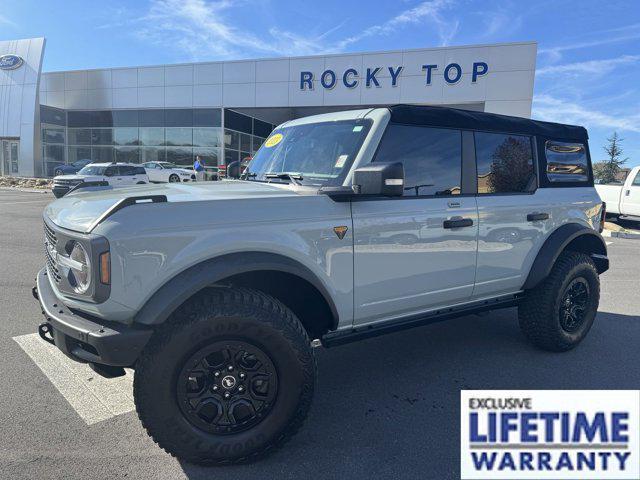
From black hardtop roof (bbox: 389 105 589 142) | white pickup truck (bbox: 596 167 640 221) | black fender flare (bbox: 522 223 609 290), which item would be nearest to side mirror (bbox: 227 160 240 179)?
black hardtop roof (bbox: 389 105 589 142)

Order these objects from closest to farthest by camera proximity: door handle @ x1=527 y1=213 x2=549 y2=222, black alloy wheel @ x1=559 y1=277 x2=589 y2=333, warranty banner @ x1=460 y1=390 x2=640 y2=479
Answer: warranty banner @ x1=460 y1=390 x2=640 y2=479
door handle @ x1=527 y1=213 x2=549 y2=222
black alloy wheel @ x1=559 y1=277 x2=589 y2=333

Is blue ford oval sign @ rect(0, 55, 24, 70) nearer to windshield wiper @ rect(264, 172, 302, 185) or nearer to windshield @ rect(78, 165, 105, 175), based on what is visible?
windshield @ rect(78, 165, 105, 175)

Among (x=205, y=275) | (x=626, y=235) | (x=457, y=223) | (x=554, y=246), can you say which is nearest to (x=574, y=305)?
(x=554, y=246)

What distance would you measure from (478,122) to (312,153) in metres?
1.40

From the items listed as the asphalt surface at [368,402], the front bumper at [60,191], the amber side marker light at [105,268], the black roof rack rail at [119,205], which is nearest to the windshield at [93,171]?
the front bumper at [60,191]

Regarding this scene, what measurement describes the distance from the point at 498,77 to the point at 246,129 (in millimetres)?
16302

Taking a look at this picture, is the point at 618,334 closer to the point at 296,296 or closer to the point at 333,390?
the point at 333,390

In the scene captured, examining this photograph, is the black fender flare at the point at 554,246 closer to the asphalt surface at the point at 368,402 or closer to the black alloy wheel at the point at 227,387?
the asphalt surface at the point at 368,402

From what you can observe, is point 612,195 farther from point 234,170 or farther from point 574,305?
point 234,170

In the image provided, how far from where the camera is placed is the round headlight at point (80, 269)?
218 cm

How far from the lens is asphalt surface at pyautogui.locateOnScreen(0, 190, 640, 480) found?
8.16 ft

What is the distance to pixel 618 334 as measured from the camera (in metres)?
4.68

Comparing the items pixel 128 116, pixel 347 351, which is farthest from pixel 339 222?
pixel 128 116

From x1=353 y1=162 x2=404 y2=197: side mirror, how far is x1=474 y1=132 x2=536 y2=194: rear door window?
1281 millimetres
